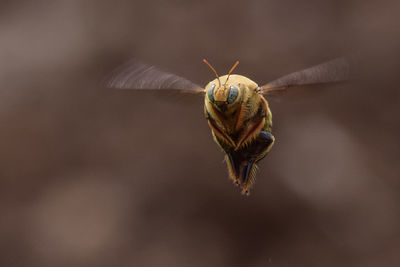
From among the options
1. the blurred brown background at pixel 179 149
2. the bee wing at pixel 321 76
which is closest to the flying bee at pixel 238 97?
the bee wing at pixel 321 76

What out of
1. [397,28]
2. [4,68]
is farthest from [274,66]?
[4,68]

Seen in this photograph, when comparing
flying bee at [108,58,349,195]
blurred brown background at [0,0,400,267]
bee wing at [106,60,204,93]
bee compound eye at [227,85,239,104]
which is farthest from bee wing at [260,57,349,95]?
blurred brown background at [0,0,400,267]

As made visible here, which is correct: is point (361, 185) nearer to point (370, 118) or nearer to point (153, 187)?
point (370, 118)

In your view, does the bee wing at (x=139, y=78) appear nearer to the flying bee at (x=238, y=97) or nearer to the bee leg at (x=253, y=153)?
the flying bee at (x=238, y=97)

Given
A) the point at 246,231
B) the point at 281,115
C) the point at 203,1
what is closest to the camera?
the point at 246,231

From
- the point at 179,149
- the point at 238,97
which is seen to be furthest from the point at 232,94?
the point at 179,149

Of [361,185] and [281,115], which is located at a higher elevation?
[281,115]

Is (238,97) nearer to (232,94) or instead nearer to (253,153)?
(232,94)
